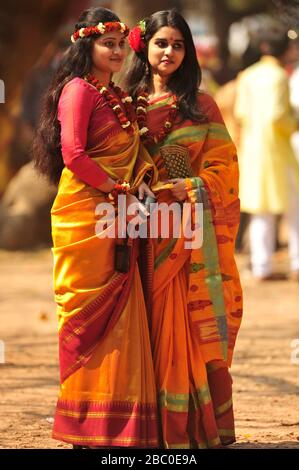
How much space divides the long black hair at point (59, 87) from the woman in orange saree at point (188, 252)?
0.24 metres

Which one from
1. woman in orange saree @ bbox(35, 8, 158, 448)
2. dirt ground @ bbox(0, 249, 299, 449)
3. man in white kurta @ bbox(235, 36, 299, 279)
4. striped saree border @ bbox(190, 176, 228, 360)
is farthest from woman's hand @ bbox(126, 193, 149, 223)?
man in white kurta @ bbox(235, 36, 299, 279)

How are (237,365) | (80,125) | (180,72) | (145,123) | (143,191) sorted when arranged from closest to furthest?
(80,125) → (143,191) → (145,123) → (180,72) → (237,365)

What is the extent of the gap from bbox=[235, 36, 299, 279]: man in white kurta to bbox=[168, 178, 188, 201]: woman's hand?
19.2ft

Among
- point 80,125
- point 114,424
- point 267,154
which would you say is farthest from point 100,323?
point 267,154

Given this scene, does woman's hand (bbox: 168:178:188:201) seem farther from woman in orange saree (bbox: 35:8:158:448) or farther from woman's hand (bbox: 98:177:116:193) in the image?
woman's hand (bbox: 98:177:116:193)

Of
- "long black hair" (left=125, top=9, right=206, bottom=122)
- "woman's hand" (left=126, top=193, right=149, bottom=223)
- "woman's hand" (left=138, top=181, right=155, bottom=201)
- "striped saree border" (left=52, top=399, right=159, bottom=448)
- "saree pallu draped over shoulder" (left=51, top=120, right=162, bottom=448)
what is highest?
"long black hair" (left=125, top=9, right=206, bottom=122)

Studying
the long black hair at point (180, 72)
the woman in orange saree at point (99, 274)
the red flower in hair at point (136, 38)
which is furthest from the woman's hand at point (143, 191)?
the red flower in hair at point (136, 38)

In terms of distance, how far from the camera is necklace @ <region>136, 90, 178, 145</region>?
18.0 ft

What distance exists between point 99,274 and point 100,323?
21 centimetres

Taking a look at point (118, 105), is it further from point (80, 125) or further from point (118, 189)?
point (118, 189)

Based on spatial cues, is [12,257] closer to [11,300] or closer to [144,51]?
[11,300]

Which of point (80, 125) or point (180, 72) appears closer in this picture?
point (80, 125)

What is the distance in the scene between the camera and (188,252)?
547 cm

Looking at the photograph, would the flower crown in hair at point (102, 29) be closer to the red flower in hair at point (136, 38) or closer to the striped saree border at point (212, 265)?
the red flower in hair at point (136, 38)
